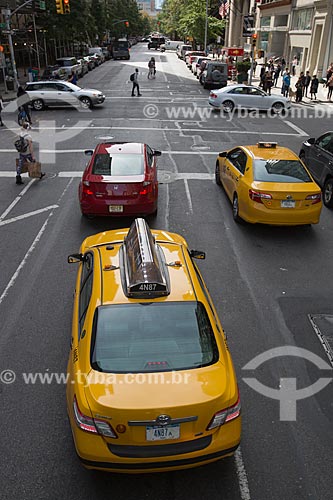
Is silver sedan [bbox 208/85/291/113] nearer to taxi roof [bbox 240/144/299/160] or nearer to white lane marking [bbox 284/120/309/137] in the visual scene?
white lane marking [bbox 284/120/309/137]

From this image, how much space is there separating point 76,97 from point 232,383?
24.2 meters

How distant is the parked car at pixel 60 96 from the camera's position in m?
25.7

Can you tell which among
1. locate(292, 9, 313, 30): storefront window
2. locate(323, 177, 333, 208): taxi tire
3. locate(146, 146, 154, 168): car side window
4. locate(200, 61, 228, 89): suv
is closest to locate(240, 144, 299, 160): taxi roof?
locate(323, 177, 333, 208): taxi tire

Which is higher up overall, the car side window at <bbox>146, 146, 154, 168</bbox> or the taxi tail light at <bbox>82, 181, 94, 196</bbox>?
the car side window at <bbox>146, 146, 154, 168</bbox>

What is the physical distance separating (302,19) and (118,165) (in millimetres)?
40280

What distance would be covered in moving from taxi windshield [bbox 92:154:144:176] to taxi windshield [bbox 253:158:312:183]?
2.57 metres

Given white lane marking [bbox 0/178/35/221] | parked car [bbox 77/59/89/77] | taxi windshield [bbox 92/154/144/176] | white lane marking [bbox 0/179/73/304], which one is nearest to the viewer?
white lane marking [bbox 0/179/73/304]

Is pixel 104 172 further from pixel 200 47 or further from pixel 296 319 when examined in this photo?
pixel 200 47

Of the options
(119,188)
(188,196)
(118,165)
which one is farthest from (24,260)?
(188,196)

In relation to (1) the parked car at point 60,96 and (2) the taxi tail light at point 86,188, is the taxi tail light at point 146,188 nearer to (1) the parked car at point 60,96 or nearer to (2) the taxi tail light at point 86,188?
(2) the taxi tail light at point 86,188

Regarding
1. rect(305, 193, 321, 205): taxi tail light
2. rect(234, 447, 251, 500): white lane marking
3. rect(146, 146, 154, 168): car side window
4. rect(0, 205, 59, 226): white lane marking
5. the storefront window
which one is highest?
the storefront window

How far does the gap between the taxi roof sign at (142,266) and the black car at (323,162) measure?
7.75m

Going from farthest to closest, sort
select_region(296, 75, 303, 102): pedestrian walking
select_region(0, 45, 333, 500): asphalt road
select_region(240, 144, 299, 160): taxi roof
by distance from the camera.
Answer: select_region(296, 75, 303, 102): pedestrian walking, select_region(240, 144, 299, 160): taxi roof, select_region(0, 45, 333, 500): asphalt road

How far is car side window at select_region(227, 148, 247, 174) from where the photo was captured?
10.7 m
